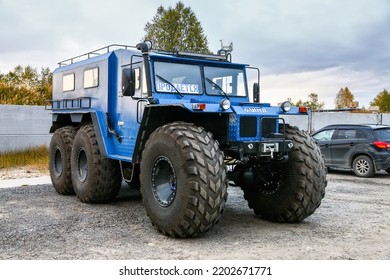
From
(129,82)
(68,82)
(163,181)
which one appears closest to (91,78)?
(68,82)

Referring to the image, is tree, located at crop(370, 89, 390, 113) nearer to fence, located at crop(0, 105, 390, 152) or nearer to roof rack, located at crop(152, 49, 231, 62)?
fence, located at crop(0, 105, 390, 152)

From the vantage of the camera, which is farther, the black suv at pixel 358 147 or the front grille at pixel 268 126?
the black suv at pixel 358 147

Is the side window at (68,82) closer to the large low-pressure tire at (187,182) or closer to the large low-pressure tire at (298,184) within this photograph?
the large low-pressure tire at (187,182)

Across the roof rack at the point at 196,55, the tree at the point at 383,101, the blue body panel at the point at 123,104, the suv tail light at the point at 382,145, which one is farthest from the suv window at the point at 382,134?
the tree at the point at 383,101

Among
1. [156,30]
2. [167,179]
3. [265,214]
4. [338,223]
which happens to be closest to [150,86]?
[167,179]

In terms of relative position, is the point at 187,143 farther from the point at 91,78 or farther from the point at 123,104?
the point at 91,78

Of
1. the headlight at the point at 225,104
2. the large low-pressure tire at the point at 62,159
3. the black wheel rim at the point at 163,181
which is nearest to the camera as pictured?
the headlight at the point at 225,104

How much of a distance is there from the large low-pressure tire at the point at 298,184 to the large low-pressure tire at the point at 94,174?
9.74 ft

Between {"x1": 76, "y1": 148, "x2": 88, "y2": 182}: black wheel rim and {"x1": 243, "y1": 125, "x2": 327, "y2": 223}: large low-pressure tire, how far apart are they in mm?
3716

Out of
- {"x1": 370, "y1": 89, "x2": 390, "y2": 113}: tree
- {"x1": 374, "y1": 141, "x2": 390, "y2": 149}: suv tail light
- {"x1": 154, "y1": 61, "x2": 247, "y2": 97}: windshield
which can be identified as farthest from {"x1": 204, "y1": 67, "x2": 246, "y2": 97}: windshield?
{"x1": 370, "y1": 89, "x2": 390, "y2": 113}: tree

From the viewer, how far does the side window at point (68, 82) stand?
9930 mm

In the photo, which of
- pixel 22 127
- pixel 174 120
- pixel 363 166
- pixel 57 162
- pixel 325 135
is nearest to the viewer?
pixel 174 120

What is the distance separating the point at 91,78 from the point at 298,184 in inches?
177

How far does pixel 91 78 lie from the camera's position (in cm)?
903
